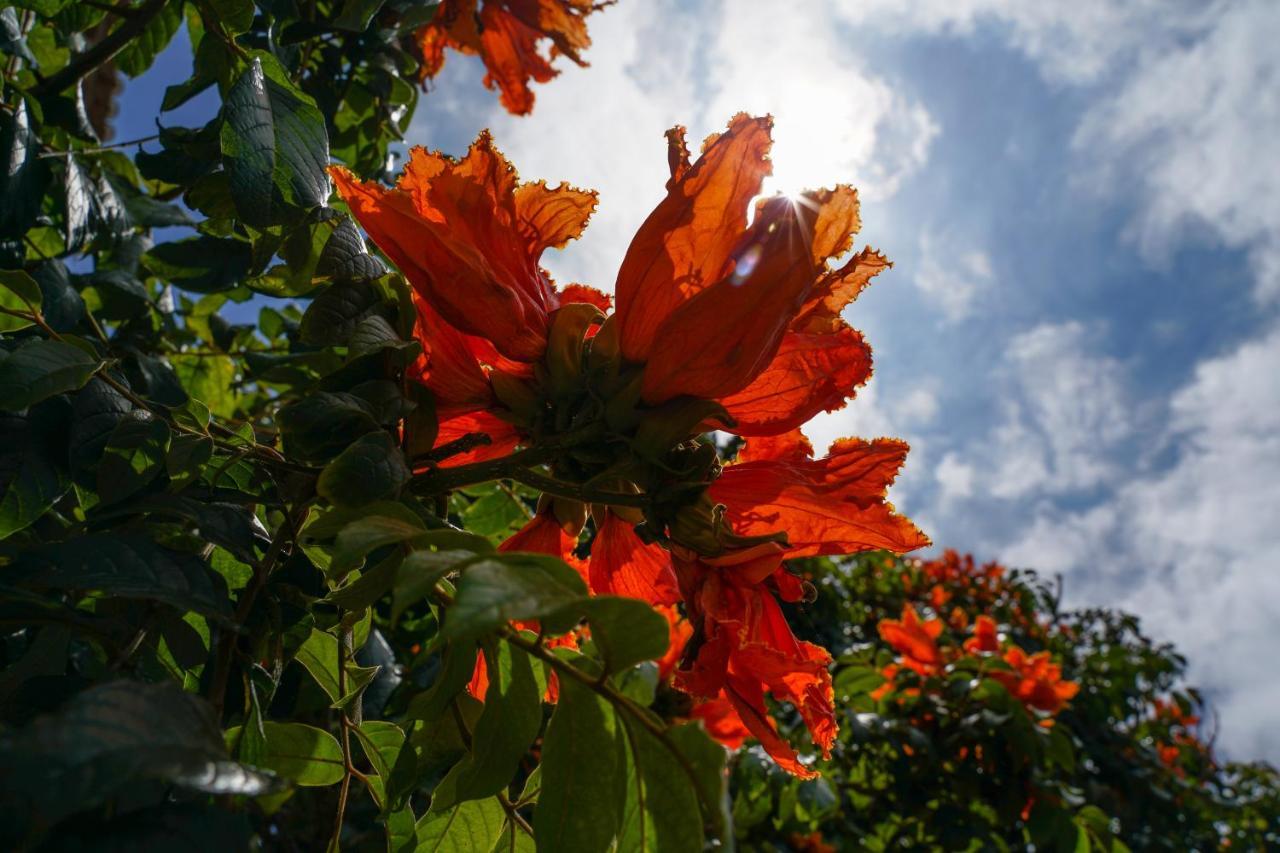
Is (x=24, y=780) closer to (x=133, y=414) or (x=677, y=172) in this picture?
(x=133, y=414)

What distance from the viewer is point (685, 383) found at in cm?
85

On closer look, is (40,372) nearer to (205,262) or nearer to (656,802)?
(656,802)

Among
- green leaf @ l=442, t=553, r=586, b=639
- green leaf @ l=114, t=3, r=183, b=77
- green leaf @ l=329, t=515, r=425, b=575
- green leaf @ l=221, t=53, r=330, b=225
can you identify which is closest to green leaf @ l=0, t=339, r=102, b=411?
green leaf @ l=221, t=53, r=330, b=225

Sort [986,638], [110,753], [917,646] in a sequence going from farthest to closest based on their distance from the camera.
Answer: [986,638]
[917,646]
[110,753]

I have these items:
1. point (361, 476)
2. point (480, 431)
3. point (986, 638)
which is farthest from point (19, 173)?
point (986, 638)

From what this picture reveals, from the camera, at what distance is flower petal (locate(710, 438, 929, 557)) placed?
936mm

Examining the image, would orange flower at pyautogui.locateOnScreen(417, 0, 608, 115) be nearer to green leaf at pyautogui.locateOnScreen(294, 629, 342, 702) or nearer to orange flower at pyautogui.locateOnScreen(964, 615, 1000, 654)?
green leaf at pyautogui.locateOnScreen(294, 629, 342, 702)

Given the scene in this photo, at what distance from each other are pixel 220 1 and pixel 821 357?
0.91 m

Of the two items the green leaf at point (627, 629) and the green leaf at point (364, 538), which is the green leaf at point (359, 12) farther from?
the green leaf at point (627, 629)

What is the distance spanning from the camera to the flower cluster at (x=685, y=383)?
836 mm

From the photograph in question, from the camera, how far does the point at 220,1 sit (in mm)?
1135

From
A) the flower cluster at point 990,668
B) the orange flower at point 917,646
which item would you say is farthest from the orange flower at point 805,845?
the orange flower at point 917,646

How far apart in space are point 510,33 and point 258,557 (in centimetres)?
159

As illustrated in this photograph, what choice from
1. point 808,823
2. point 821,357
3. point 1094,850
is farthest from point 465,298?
point 1094,850
